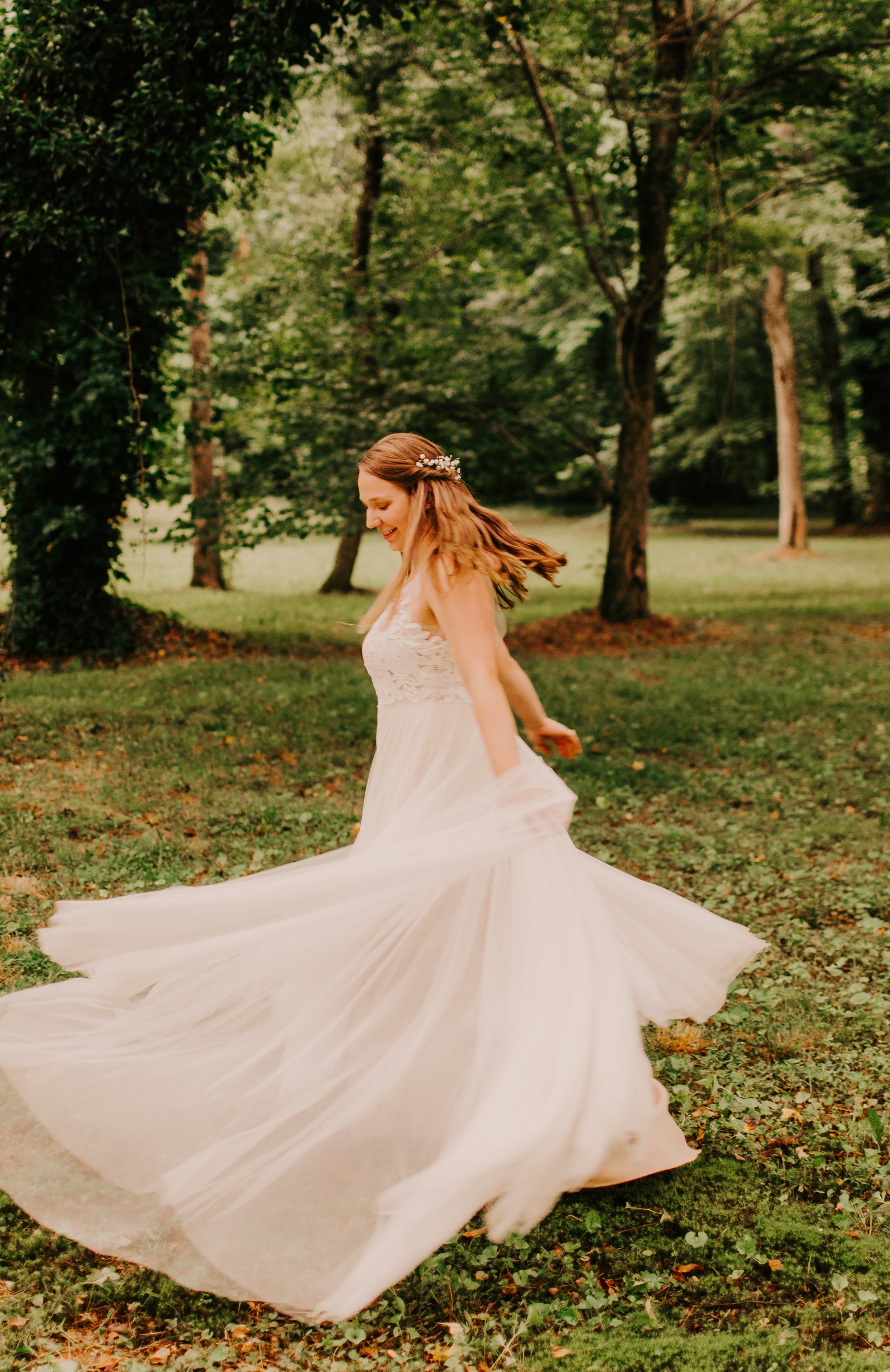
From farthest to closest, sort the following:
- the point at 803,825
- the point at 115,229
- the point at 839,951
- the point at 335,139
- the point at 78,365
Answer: the point at 335,139
the point at 78,365
the point at 115,229
the point at 803,825
the point at 839,951

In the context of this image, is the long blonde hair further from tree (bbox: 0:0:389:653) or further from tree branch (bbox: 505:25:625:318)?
tree branch (bbox: 505:25:625:318)

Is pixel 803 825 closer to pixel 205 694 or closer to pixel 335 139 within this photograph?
pixel 205 694

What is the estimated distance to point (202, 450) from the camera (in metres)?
18.2

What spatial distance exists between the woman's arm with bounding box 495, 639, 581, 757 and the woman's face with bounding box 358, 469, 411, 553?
569 millimetres

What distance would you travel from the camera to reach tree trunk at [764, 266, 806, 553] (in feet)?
81.9

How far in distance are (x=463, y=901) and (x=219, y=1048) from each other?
0.94 m

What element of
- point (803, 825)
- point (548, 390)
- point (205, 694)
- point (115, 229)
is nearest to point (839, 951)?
point (803, 825)

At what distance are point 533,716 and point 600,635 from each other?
1179 cm

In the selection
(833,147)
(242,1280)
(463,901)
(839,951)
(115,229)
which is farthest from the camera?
(833,147)

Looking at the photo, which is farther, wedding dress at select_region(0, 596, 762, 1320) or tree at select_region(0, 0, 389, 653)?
tree at select_region(0, 0, 389, 653)

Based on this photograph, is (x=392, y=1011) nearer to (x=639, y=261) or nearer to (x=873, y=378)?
(x=639, y=261)

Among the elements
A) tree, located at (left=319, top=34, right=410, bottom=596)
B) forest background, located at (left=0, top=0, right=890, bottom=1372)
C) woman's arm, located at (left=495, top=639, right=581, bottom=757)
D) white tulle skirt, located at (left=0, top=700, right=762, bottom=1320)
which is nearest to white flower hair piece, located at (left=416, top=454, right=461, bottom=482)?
woman's arm, located at (left=495, top=639, right=581, bottom=757)

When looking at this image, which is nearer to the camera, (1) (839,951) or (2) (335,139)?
(1) (839,951)

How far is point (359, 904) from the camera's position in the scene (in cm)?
299
